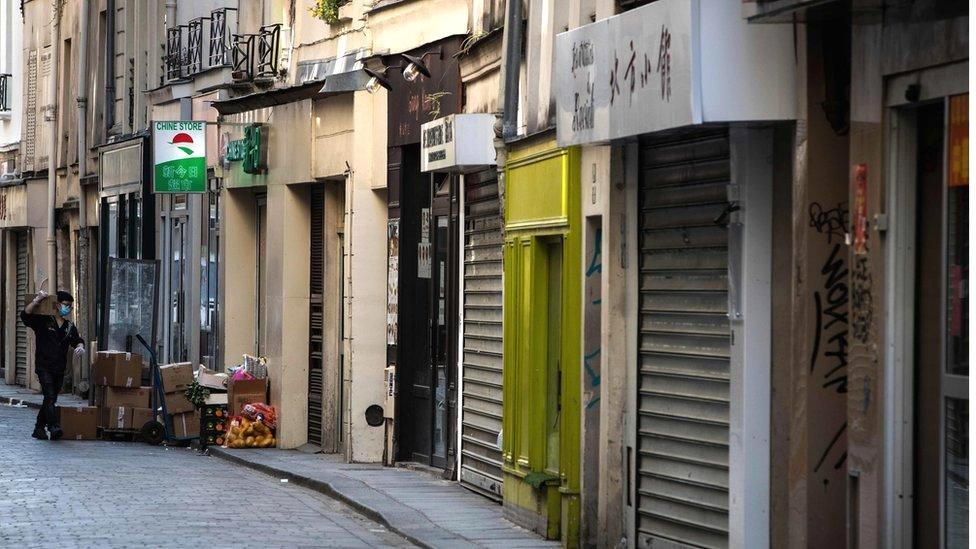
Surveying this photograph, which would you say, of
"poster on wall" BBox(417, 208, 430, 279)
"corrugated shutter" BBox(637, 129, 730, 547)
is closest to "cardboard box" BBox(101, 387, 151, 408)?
"poster on wall" BBox(417, 208, 430, 279)

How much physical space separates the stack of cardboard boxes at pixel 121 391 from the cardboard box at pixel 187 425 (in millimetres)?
519

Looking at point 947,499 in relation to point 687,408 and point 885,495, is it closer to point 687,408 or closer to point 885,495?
point 885,495

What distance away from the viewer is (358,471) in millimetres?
18156

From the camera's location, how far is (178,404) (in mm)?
22547

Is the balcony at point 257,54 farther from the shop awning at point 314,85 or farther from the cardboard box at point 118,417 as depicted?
the cardboard box at point 118,417

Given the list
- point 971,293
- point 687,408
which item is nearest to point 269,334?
point 687,408

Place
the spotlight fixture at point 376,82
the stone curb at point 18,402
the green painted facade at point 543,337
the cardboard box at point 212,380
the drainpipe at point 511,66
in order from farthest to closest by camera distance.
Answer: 1. the stone curb at point 18,402
2. the cardboard box at point 212,380
3. the spotlight fixture at point 376,82
4. the drainpipe at point 511,66
5. the green painted facade at point 543,337

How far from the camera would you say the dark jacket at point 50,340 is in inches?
933

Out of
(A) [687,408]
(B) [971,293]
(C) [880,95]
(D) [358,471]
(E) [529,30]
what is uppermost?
(E) [529,30]

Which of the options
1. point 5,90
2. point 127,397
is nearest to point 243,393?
point 127,397

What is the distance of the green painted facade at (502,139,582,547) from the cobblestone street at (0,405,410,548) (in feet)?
3.73

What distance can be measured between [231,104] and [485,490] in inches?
394

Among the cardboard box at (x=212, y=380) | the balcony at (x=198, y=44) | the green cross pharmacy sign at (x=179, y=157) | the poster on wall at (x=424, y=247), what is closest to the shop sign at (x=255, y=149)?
the green cross pharmacy sign at (x=179, y=157)

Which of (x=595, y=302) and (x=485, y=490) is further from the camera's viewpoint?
(x=485, y=490)
